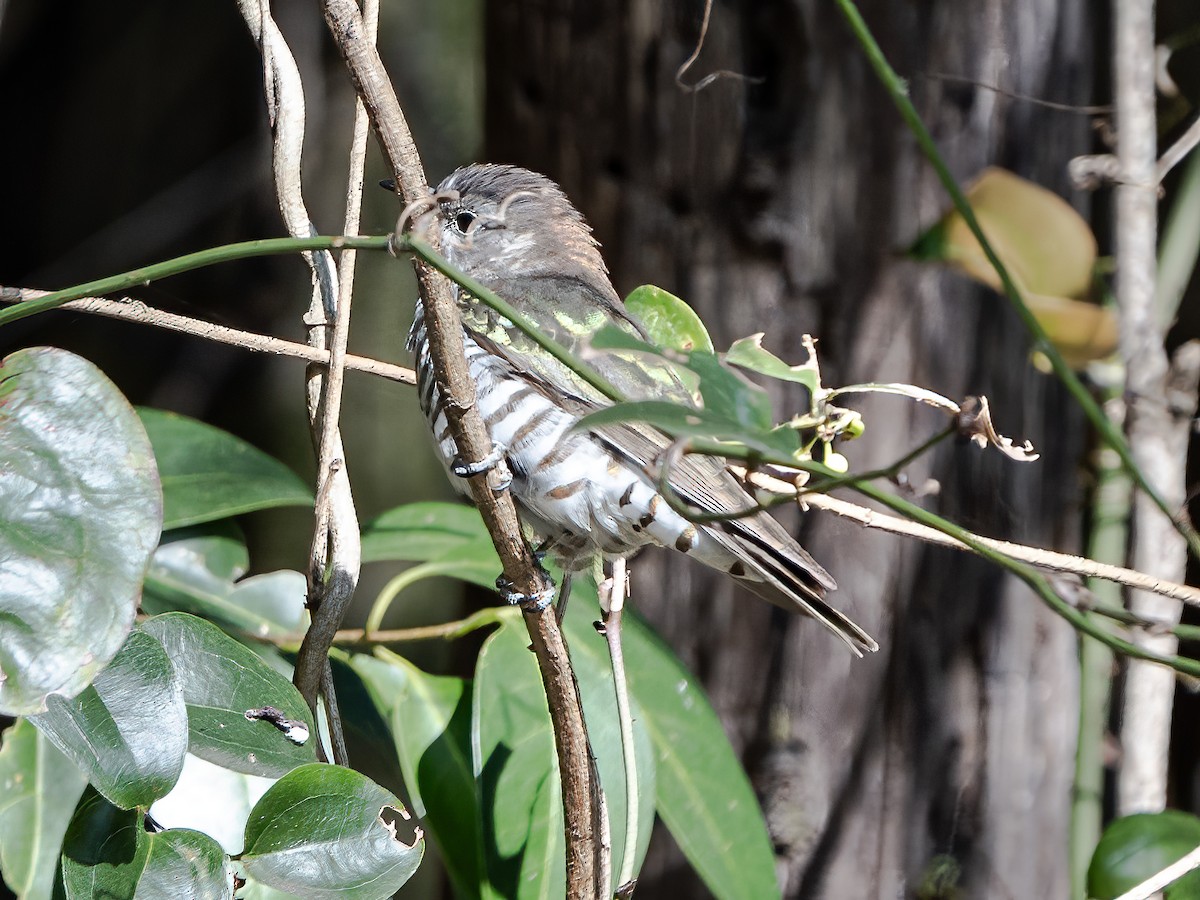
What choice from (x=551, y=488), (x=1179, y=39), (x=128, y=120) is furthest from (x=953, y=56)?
(x=128, y=120)

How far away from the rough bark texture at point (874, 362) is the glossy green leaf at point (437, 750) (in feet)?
3.01

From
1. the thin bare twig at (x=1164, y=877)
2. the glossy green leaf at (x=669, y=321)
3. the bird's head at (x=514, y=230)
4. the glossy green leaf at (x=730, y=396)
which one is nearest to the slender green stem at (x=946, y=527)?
the glossy green leaf at (x=730, y=396)

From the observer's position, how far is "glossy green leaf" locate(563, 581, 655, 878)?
174 cm

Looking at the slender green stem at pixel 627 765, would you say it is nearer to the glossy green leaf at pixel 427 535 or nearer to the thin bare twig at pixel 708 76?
the glossy green leaf at pixel 427 535

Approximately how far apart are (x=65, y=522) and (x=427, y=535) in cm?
108

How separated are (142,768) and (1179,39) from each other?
245cm

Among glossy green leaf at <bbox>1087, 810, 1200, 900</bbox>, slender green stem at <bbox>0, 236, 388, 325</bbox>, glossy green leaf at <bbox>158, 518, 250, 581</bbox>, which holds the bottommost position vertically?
glossy green leaf at <bbox>1087, 810, 1200, 900</bbox>

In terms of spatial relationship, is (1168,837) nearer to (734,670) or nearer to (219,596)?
(734,670)

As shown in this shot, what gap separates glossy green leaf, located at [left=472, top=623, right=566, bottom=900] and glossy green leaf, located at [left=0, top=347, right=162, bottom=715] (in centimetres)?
84

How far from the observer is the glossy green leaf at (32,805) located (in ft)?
5.20

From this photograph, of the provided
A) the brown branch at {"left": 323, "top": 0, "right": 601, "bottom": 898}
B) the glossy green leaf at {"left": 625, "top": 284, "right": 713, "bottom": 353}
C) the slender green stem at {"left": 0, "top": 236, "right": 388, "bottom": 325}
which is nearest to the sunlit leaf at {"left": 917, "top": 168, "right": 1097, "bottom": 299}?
the glossy green leaf at {"left": 625, "top": 284, "right": 713, "bottom": 353}

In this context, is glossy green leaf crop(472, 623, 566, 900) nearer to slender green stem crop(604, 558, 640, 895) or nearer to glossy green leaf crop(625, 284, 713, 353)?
slender green stem crop(604, 558, 640, 895)

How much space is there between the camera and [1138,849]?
169cm

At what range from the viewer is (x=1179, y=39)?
2.50m
